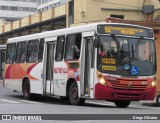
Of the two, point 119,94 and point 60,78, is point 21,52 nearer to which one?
point 60,78

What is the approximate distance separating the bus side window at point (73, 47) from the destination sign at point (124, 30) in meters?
1.12

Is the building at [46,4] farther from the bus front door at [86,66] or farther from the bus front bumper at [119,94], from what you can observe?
the bus front bumper at [119,94]

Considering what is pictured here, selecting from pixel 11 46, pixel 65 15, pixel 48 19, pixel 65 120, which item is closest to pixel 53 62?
pixel 11 46

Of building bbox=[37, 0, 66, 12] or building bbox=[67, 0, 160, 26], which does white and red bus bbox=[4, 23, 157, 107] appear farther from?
building bbox=[37, 0, 66, 12]

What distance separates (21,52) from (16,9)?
118m

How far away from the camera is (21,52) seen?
23.6m

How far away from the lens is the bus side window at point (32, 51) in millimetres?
21891

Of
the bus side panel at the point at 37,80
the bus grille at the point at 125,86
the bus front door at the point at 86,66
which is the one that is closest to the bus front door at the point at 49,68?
the bus side panel at the point at 37,80

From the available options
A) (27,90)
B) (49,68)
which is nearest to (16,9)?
(27,90)

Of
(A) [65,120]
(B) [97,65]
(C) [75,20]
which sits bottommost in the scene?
(A) [65,120]

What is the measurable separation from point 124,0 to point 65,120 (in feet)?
115

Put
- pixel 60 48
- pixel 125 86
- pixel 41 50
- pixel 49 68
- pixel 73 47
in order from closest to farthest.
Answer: pixel 125 86 < pixel 73 47 < pixel 60 48 < pixel 49 68 < pixel 41 50

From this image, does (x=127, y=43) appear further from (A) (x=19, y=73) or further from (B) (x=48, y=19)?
(B) (x=48, y=19)

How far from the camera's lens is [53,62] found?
20.3 meters
